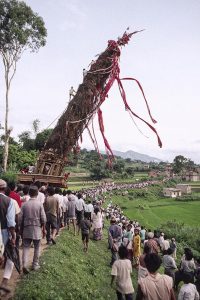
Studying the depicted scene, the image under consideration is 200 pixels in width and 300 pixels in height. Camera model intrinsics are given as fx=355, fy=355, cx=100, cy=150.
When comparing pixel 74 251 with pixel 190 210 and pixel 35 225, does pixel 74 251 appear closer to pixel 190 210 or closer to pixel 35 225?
pixel 35 225

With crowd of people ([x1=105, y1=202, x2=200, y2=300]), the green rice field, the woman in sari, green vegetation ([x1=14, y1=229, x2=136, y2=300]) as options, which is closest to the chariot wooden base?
the woman in sari

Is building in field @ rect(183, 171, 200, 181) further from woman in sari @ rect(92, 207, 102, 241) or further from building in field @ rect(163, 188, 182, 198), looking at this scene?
woman in sari @ rect(92, 207, 102, 241)

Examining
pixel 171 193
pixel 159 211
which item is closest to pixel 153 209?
pixel 159 211

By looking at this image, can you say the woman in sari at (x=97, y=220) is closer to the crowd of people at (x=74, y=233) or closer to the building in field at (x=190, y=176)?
the crowd of people at (x=74, y=233)

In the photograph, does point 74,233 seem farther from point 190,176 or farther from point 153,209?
point 190,176

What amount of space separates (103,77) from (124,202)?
4569 cm

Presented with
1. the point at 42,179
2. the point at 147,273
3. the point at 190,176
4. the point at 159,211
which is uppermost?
the point at 190,176

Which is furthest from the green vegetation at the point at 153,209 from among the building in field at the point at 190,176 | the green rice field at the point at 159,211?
the building in field at the point at 190,176

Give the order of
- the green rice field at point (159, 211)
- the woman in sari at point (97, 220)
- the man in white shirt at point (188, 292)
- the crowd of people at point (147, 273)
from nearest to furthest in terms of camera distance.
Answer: the crowd of people at point (147, 273)
the man in white shirt at point (188, 292)
the woman in sari at point (97, 220)
the green rice field at point (159, 211)

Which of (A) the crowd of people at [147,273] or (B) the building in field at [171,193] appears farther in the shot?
(B) the building in field at [171,193]

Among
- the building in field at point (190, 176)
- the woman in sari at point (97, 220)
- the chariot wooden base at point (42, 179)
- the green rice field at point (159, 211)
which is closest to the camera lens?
the chariot wooden base at point (42, 179)

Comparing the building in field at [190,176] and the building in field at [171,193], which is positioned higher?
the building in field at [190,176]

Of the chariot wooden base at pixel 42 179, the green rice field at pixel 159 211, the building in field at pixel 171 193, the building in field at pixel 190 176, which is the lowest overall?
the green rice field at pixel 159 211

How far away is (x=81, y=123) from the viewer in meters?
14.4
